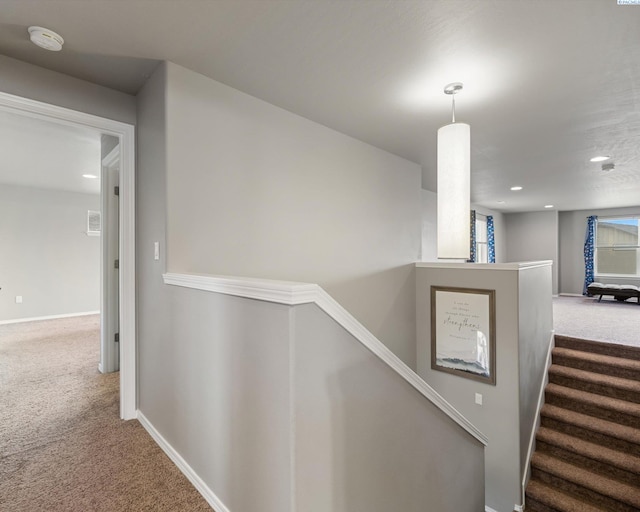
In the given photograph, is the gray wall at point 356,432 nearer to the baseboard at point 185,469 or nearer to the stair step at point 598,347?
the baseboard at point 185,469

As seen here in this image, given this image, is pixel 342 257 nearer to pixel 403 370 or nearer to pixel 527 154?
pixel 403 370

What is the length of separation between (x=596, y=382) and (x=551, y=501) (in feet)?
5.47

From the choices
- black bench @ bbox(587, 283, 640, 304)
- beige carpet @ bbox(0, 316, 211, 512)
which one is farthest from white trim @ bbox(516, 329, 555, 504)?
black bench @ bbox(587, 283, 640, 304)

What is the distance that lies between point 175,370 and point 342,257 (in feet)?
6.09

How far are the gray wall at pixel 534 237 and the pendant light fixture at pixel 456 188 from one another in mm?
8621

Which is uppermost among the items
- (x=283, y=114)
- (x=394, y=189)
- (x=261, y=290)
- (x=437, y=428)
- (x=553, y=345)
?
(x=283, y=114)

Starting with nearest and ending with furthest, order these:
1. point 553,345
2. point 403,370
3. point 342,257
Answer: point 403,370, point 342,257, point 553,345

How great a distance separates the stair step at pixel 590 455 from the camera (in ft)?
10.8

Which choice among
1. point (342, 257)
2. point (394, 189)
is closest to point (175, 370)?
point (342, 257)

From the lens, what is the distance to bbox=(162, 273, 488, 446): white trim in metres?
1.09

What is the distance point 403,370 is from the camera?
1.58 meters

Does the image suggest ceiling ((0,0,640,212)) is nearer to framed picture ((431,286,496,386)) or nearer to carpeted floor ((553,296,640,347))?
framed picture ((431,286,496,386))

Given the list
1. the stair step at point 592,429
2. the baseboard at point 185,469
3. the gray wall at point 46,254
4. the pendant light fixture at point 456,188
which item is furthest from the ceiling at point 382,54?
the gray wall at point 46,254

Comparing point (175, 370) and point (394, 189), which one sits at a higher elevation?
point (394, 189)
